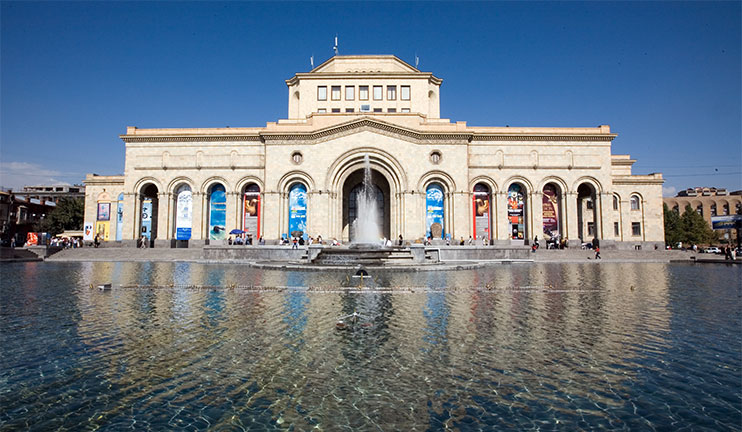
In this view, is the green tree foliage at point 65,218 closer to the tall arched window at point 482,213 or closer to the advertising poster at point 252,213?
the advertising poster at point 252,213

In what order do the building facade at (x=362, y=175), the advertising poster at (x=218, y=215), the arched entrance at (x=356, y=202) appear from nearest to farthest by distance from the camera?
the building facade at (x=362, y=175)
the advertising poster at (x=218, y=215)
the arched entrance at (x=356, y=202)

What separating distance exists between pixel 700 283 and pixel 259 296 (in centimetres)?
1448

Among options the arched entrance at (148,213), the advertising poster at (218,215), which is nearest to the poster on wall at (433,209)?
the advertising poster at (218,215)

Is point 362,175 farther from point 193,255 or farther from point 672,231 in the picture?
point 672,231

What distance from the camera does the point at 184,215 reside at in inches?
1503

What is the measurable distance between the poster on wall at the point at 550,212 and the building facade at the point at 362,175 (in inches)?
3.6

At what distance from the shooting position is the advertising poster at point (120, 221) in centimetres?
3919

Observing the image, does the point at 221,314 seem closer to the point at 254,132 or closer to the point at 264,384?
the point at 264,384

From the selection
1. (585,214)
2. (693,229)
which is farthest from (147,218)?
(693,229)

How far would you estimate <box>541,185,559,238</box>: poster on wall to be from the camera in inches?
1490

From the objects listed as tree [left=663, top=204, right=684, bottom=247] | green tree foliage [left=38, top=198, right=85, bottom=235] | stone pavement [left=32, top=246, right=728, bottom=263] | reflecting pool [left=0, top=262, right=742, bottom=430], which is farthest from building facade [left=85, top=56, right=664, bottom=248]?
reflecting pool [left=0, top=262, right=742, bottom=430]

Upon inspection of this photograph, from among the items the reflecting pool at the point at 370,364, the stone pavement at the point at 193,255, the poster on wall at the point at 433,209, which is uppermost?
the poster on wall at the point at 433,209

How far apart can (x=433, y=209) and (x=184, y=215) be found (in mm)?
22359

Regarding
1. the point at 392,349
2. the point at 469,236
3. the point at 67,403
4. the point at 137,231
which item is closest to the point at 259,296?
the point at 392,349
